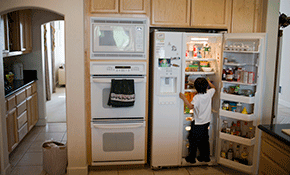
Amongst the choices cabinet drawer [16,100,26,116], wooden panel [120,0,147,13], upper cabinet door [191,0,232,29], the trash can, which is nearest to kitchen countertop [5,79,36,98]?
cabinet drawer [16,100,26,116]

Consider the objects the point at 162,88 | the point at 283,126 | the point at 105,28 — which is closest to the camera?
the point at 283,126

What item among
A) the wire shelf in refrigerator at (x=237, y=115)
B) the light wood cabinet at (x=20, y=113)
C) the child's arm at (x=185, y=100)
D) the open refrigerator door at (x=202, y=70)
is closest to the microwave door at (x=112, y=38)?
the open refrigerator door at (x=202, y=70)

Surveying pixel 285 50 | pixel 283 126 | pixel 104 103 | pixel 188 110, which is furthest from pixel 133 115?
pixel 285 50

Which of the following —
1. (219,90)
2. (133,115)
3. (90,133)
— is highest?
(219,90)

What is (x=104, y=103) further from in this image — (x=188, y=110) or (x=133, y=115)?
(x=188, y=110)

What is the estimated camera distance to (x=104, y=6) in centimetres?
318

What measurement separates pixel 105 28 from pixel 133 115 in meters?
1.12

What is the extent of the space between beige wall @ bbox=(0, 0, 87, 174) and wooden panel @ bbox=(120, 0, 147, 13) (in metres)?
0.49

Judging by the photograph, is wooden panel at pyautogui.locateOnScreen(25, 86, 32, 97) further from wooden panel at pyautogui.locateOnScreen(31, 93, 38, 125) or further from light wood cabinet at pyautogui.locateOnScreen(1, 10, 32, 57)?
light wood cabinet at pyautogui.locateOnScreen(1, 10, 32, 57)

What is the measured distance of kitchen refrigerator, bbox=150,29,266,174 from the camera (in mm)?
3271

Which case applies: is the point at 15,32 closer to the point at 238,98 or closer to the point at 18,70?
the point at 18,70

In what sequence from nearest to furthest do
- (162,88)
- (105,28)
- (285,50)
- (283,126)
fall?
1. (283,126)
2. (105,28)
3. (162,88)
4. (285,50)

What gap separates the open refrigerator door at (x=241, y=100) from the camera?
3.24 m

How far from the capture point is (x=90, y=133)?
3367mm
